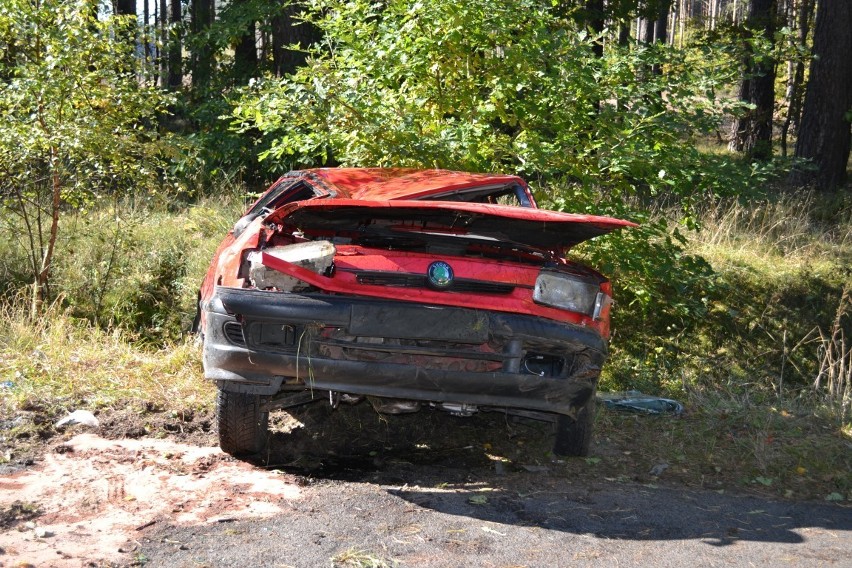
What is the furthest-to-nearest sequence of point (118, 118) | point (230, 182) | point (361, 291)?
point (230, 182)
point (118, 118)
point (361, 291)

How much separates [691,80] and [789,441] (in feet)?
10.4

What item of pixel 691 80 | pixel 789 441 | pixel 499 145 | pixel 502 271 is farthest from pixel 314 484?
pixel 691 80

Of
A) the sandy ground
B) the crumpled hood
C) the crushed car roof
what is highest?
the crushed car roof

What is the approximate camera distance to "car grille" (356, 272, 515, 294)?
450 cm

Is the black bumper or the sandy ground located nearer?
the sandy ground

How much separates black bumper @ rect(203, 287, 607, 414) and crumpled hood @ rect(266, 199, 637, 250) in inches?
18.7

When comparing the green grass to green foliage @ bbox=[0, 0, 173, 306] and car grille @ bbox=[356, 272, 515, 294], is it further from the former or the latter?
car grille @ bbox=[356, 272, 515, 294]

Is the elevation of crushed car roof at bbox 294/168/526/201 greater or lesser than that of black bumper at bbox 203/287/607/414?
greater

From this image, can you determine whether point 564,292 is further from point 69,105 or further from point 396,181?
point 69,105

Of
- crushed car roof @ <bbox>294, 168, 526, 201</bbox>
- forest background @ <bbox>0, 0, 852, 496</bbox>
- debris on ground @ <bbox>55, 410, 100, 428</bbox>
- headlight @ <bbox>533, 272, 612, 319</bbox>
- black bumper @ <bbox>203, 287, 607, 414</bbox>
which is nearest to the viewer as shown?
black bumper @ <bbox>203, 287, 607, 414</bbox>

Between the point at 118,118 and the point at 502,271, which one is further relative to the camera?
the point at 118,118

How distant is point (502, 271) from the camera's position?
4602mm

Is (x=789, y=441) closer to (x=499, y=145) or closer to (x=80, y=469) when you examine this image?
(x=499, y=145)

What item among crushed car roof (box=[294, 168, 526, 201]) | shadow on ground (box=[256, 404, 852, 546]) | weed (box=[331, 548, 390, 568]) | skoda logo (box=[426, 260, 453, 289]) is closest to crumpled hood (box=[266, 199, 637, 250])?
skoda logo (box=[426, 260, 453, 289])
